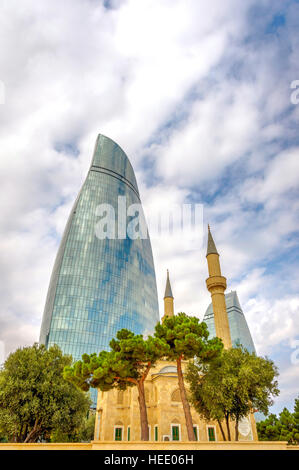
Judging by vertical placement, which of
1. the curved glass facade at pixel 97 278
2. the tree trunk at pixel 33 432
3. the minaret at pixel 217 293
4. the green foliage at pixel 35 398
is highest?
the curved glass facade at pixel 97 278

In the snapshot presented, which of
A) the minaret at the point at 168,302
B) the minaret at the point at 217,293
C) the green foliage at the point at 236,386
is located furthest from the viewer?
the minaret at the point at 168,302

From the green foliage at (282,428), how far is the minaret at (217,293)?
9277mm

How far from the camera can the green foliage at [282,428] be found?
32084mm

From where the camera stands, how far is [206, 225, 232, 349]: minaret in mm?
38094

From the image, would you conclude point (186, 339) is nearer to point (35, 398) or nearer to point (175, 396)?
point (35, 398)

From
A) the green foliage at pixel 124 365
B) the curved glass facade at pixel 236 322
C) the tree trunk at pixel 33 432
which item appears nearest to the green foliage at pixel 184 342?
the green foliage at pixel 124 365

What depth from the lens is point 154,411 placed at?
3659cm

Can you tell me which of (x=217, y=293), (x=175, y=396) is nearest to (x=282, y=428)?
(x=175, y=396)

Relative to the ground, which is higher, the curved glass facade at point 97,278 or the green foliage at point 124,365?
the curved glass facade at point 97,278

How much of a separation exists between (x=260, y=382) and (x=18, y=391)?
2109 cm

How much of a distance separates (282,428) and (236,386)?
14.0m

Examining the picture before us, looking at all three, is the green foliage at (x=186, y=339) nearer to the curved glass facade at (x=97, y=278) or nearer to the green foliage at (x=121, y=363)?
the green foliage at (x=121, y=363)
